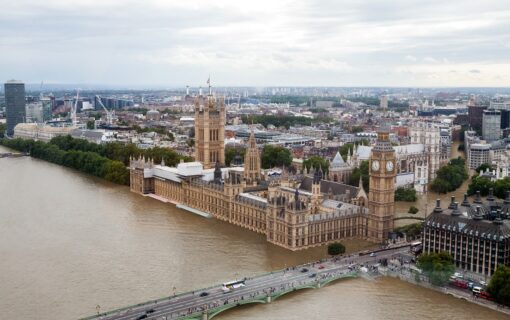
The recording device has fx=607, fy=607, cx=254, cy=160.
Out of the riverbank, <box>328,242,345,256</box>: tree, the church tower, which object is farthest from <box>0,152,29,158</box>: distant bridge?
the riverbank

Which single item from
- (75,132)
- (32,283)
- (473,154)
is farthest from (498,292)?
(75,132)

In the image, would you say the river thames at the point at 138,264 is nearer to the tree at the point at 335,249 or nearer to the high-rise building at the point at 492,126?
the tree at the point at 335,249

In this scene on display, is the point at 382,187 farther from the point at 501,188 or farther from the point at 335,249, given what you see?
the point at 501,188

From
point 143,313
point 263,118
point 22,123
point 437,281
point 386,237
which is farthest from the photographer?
point 263,118

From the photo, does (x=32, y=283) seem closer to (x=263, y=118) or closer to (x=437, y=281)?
(x=437, y=281)

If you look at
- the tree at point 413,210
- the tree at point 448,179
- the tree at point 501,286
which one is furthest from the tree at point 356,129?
the tree at point 501,286

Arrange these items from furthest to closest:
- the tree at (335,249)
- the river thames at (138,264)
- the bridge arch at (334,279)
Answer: the tree at (335,249) < the bridge arch at (334,279) < the river thames at (138,264)
